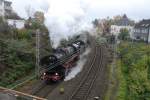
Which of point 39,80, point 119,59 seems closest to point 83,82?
point 39,80

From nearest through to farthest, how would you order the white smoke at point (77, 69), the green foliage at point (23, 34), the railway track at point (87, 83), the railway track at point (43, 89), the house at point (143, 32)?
1. the railway track at point (87, 83)
2. the railway track at point (43, 89)
3. the white smoke at point (77, 69)
4. the green foliage at point (23, 34)
5. the house at point (143, 32)

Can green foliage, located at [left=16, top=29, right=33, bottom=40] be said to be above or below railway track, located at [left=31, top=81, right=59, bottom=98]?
above

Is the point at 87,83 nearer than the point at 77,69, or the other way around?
the point at 87,83

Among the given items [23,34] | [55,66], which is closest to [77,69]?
[55,66]

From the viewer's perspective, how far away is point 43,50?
40.5 m

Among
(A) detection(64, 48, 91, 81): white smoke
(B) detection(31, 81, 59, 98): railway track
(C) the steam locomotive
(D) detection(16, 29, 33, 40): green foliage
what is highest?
(D) detection(16, 29, 33, 40): green foliage

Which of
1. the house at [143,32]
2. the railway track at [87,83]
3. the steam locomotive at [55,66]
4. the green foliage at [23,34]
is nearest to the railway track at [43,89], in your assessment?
the steam locomotive at [55,66]

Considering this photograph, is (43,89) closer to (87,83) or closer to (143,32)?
(87,83)

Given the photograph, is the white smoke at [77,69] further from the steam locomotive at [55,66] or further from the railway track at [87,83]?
the steam locomotive at [55,66]

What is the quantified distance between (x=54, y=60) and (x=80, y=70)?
310 inches

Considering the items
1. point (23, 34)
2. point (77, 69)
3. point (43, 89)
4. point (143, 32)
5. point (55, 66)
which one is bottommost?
point (43, 89)

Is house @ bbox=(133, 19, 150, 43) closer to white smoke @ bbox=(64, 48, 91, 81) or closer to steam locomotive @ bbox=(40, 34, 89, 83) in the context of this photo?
white smoke @ bbox=(64, 48, 91, 81)

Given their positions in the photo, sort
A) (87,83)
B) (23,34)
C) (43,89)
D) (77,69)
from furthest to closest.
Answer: (23,34), (77,69), (87,83), (43,89)

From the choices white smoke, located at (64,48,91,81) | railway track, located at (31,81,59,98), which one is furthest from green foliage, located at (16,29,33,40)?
railway track, located at (31,81,59,98)
